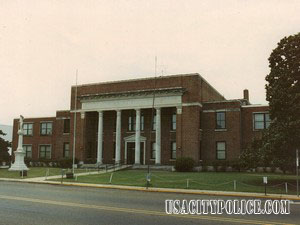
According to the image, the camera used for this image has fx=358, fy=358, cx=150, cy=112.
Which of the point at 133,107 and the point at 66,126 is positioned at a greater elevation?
the point at 133,107

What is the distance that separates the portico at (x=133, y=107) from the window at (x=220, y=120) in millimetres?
5137

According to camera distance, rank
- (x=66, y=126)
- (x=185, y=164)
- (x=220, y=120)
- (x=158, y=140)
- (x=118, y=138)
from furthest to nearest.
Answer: (x=66, y=126) → (x=118, y=138) → (x=220, y=120) → (x=158, y=140) → (x=185, y=164)

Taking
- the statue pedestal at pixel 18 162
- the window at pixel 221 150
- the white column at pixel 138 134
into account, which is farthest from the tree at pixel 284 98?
the statue pedestal at pixel 18 162

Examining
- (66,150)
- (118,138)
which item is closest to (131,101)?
(118,138)

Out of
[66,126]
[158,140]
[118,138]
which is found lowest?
[158,140]

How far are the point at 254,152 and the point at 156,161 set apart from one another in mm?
18003

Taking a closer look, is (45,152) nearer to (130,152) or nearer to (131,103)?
(130,152)

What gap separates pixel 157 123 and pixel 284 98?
66.1 ft

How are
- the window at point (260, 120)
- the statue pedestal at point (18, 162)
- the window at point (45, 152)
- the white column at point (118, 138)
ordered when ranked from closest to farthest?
the statue pedestal at point (18, 162) → the window at point (260, 120) → the white column at point (118, 138) → the window at point (45, 152)

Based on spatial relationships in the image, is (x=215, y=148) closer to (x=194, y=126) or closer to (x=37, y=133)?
(x=194, y=126)

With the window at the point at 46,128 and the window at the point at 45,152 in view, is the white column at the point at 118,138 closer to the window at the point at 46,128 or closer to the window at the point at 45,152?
the window at the point at 45,152

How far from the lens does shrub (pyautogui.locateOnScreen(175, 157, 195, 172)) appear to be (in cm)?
3962

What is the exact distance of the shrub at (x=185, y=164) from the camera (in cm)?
3962

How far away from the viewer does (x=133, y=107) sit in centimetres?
4516
